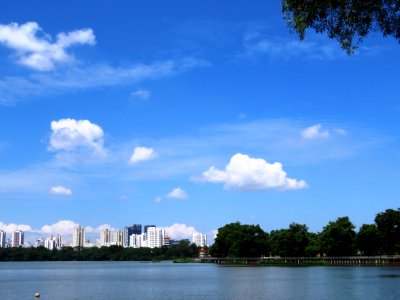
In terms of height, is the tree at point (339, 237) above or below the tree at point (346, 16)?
below

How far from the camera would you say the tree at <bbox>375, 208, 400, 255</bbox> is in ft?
384

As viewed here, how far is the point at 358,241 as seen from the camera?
401 ft

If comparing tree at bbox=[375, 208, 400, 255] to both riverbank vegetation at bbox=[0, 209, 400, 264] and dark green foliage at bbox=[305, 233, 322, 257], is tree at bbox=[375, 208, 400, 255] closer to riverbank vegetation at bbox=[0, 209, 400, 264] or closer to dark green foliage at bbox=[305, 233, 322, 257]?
riverbank vegetation at bbox=[0, 209, 400, 264]

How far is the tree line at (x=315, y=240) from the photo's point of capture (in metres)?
119

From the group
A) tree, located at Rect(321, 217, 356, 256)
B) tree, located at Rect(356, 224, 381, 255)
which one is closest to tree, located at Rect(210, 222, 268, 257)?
tree, located at Rect(321, 217, 356, 256)

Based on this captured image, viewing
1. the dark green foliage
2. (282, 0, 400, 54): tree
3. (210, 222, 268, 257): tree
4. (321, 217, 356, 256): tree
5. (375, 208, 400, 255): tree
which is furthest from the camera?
(210, 222, 268, 257): tree

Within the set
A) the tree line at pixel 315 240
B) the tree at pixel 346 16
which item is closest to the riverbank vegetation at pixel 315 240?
the tree line at pixel 315 240

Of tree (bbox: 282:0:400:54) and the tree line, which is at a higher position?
tree (bbox: 282:0:400:54)

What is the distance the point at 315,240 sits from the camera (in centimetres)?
13512

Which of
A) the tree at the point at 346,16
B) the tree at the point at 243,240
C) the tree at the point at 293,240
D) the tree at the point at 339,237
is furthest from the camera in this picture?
the tree at the point at 243,240

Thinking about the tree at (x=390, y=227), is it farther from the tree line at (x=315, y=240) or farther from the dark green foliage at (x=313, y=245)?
the dark green foliage at (x=313, y=245)

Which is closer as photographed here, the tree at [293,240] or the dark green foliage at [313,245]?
the dark green foliage at [313,245]

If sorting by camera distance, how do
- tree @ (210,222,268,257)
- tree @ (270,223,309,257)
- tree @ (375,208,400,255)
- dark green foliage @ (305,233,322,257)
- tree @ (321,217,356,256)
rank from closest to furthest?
tree @ (375,208,400,255) < tree @ (321,217,356,256) < dark green foliage @ (305,233,322,257) < tree @ (270,223,309,257) < tree @ (210,222,268,257)

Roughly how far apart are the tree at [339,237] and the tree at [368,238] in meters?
2.23
